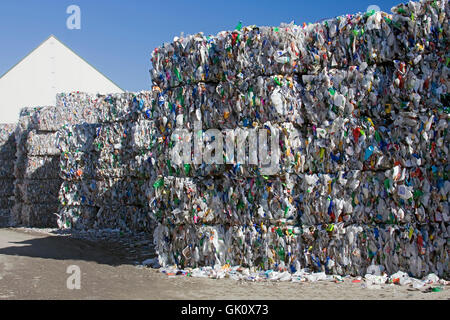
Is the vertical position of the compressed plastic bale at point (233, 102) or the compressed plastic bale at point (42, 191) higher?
the compressed plastic bale at point (233, 102)

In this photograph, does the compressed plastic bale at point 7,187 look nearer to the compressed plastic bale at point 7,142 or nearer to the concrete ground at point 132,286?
the compressed plastic bale at point 7,142

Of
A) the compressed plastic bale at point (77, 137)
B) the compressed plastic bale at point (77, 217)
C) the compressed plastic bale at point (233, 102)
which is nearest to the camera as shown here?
the compressed plastic bale at point (233, 102)

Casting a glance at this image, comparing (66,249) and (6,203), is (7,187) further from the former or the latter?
(66,249)

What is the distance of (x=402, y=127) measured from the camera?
655 cm

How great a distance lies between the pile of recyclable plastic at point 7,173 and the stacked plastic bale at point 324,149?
42.3ft

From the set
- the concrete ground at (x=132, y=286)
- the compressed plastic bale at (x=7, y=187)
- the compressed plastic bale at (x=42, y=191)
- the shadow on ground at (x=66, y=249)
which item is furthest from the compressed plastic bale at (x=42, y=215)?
the concrete ground at (x=132, y=286)

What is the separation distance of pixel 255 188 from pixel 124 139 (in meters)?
6.78

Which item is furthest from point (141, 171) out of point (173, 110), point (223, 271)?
point (223, 271)

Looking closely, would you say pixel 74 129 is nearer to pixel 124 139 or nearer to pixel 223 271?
pixel 124 139

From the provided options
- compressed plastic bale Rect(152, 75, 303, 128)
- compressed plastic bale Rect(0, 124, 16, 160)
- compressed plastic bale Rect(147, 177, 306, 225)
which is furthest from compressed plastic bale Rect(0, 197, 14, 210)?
compressed plastic bale Rect(152, 75, 303, 128)

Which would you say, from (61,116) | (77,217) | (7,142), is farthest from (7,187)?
(77,217)

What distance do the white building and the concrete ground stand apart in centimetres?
1769

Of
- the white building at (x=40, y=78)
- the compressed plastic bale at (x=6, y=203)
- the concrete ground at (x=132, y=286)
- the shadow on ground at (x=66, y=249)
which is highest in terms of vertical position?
the white building at (x=40, y=78)

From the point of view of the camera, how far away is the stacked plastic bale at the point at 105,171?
12.9 meters
